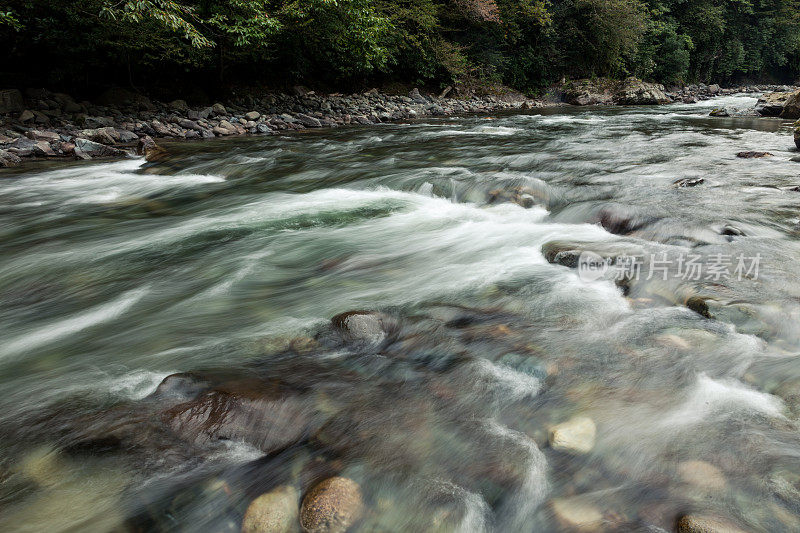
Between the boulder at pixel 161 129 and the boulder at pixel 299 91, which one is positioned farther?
the boulder at pixel 299 91

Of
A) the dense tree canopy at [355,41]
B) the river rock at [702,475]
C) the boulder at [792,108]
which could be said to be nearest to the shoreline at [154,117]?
the dense tree canopy at [355,41]

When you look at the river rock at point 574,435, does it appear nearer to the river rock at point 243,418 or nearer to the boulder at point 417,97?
the river rock at point 243,418

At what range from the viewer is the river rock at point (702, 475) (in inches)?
56.4

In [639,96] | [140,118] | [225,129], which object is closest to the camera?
[225,129]

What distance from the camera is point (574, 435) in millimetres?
1696

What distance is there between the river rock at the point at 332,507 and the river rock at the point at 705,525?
951 mm

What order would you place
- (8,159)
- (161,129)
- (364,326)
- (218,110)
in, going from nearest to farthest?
(364,326), (8,159), (161,129), (218,110)

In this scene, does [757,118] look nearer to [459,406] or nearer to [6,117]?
[459,406]

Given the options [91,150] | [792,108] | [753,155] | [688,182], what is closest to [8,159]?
[91,150]

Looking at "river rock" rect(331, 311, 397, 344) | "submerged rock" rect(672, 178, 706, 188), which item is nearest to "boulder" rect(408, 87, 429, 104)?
"submerged rock" rect(672, 178, 706, 188)

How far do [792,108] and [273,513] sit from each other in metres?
15.6

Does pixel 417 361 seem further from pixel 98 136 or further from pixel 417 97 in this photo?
pixel 417 97

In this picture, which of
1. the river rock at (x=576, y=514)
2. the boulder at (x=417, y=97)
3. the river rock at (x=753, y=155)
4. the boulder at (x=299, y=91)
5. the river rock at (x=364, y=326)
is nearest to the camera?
the river rock at (x=576, y=514)

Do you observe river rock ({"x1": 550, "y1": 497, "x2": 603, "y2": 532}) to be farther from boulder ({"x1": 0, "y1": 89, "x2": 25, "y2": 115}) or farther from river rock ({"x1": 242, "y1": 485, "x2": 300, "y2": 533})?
boulder ({"x1": 0, "y1": 89, "x2": 25, "y2": 115})
